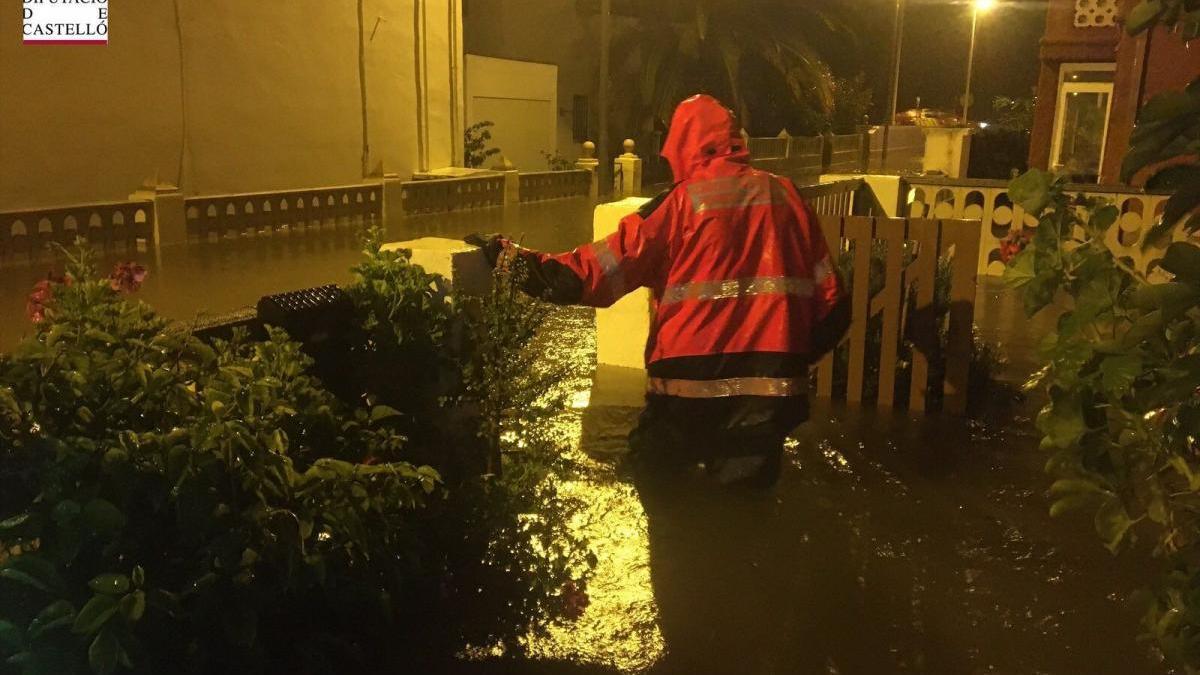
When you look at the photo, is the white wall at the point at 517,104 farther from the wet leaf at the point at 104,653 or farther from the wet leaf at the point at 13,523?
the wet leaf at the point at 104,653

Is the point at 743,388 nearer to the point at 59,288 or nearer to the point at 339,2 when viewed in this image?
the point at 59,288

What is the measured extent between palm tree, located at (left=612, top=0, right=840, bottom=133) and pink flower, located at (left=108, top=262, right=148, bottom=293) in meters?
22.9

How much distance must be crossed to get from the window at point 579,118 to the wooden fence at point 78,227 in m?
15.9

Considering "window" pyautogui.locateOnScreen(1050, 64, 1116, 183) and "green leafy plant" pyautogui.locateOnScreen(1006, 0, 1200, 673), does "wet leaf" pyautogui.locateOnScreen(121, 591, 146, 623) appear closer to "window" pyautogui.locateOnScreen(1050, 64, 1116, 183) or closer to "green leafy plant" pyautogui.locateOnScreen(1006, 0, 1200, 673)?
"green leafy plant" pyautogui.locateOnScreen(1006, 0, 1200, 673)

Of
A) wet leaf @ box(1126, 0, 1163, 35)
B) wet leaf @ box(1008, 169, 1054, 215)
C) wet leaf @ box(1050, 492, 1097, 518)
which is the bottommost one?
wet leaf @ box(1050, 492, 1097, 518)

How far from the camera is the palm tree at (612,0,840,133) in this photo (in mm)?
25766

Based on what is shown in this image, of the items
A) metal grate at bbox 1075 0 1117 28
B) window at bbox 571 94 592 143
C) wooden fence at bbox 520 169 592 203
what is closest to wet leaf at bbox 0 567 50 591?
metal grate at bbox 1075 0 1117 28

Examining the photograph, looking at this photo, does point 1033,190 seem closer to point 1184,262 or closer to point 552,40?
point 1184,262

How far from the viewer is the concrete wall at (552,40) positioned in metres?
23.5

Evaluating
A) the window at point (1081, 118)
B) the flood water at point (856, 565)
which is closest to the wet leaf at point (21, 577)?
the flood water at point (856, 565)

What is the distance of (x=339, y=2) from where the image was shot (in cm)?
1692

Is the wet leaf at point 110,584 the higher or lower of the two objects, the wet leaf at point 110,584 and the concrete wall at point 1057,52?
the lower

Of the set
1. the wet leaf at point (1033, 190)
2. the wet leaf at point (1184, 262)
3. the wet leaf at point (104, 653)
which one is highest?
the wet leaf at point (1033, 190)

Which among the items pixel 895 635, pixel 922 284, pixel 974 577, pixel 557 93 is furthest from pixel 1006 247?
pixel 557 93
